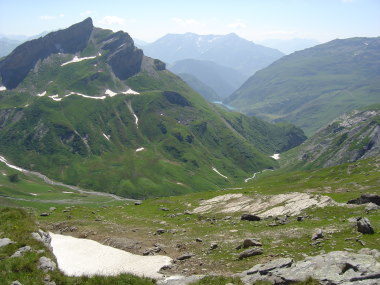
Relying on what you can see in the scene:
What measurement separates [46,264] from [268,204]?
52.9m

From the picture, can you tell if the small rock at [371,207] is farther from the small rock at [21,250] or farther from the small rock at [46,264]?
the small rock at [21,250]

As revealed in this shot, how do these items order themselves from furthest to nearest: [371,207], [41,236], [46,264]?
[371,207]
[41,236]
[46,264]

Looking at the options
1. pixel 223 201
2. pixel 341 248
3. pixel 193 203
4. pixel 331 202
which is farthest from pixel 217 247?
pixel 193 203

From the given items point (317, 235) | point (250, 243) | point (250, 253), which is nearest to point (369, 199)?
point (317, 235)

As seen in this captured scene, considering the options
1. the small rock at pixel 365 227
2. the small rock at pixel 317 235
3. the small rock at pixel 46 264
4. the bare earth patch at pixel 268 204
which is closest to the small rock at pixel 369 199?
the bare earth patch at pixel 268 204

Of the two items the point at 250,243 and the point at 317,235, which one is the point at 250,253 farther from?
the point at 317,235

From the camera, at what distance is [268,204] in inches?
2933

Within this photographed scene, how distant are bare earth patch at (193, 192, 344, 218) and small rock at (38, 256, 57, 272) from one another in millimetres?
42711

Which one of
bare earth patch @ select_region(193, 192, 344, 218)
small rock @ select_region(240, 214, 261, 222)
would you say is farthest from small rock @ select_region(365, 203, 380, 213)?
small rock @ select_region(240, 214, 261, 222)

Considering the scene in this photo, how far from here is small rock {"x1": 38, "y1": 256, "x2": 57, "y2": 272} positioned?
1215 inches

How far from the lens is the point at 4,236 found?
38.0 metres

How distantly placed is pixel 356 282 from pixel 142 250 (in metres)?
30.8

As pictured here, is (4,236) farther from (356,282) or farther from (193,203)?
(193,203)

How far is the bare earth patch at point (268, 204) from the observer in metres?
64.9
